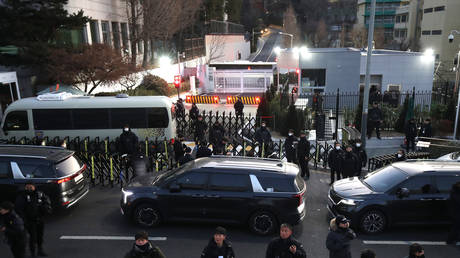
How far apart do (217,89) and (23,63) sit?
64.7ft

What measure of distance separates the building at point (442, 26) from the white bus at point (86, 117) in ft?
170

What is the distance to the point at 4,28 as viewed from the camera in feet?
64.4

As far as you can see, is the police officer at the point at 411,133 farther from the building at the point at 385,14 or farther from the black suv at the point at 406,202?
the building at the point at 385,14

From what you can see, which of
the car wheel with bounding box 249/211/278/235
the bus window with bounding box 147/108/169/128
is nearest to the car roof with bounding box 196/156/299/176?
the car wheel with bounding box 249/211/278/235

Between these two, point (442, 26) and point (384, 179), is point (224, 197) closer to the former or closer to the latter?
point (384, 179)

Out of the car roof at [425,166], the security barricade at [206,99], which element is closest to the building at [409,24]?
the security barricade at [206,99]

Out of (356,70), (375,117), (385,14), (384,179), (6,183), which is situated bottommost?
(384,179)

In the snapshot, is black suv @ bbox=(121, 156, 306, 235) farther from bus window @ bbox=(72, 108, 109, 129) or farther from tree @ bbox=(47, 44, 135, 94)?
tree @ bbox=(47, 44, 135, 94)

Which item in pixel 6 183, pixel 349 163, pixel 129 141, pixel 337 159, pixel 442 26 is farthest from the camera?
pixel 442 26

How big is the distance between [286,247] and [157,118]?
35.4 ft

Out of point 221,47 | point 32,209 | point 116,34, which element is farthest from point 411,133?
point 221,47

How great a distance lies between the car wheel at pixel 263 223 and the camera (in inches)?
336

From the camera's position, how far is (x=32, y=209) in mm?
7109

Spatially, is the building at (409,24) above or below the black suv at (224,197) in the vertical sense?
above
